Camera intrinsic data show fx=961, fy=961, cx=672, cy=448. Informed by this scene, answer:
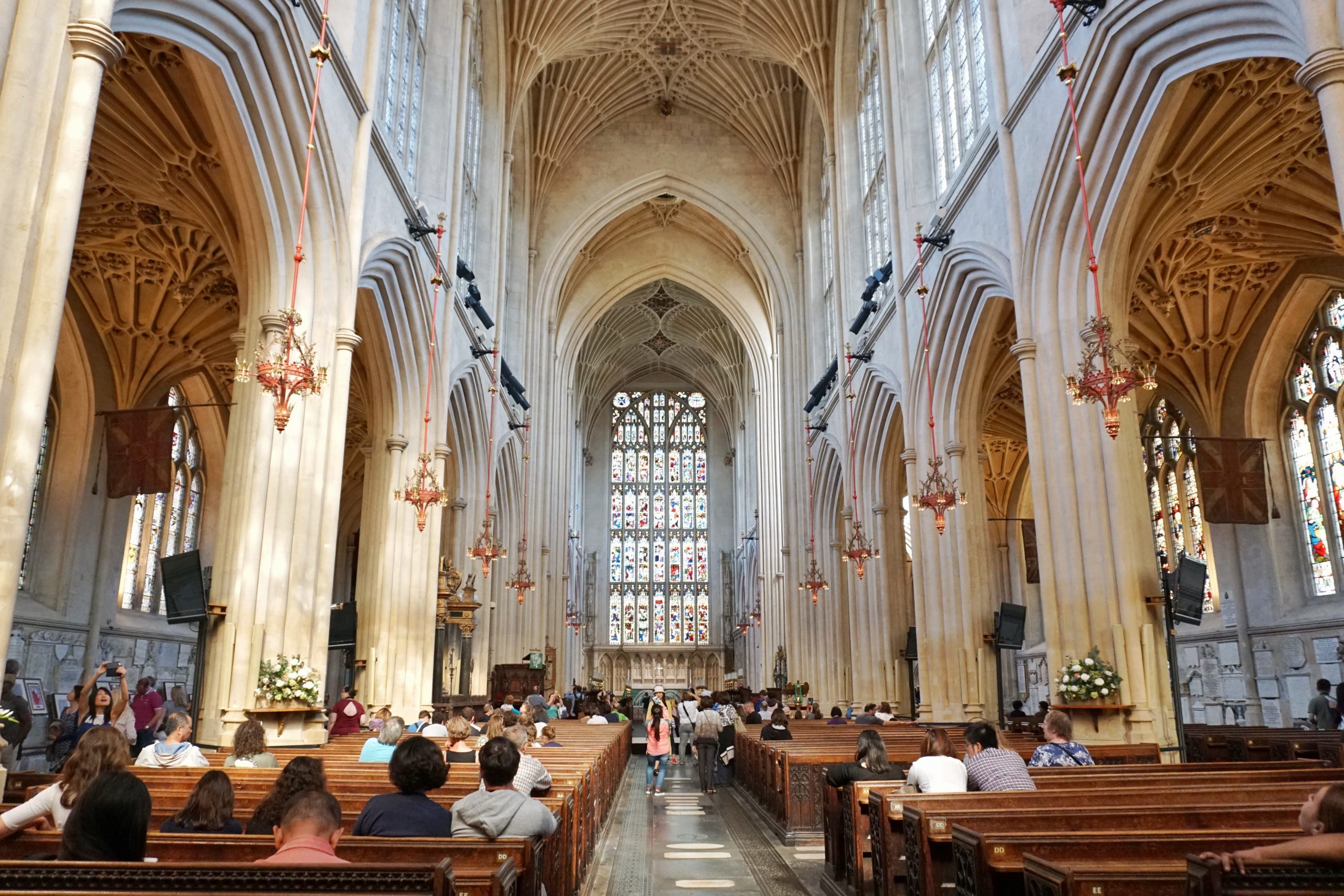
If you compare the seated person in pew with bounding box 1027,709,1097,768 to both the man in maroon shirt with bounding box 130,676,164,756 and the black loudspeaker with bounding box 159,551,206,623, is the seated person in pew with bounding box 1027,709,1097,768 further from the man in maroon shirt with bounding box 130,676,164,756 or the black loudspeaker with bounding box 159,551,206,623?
the man in maroon shirt with bounding box 130,676,164,756

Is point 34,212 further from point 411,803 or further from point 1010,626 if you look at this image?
point 1010,626

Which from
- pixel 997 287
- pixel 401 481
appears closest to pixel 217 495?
pixel 401 481

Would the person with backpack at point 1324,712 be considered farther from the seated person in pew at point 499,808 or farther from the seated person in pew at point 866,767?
the seated person in pew at point 499,808

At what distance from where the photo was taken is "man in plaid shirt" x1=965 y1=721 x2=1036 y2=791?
547cm

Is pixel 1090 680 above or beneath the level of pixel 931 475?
beneath

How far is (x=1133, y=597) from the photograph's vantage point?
983cm

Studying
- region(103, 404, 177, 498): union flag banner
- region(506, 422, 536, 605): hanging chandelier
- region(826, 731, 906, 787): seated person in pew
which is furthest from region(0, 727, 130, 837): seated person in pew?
region(506, 422, 536, 605): hanging chandelier

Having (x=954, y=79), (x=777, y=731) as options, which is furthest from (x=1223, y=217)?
(x=777, y=731)

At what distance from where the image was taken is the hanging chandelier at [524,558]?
21141 mm

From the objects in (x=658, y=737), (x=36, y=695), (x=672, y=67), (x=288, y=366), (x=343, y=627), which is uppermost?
(x=672, y=67)

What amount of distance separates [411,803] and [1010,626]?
12.2m

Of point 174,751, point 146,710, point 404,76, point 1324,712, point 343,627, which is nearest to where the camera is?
point 174,751

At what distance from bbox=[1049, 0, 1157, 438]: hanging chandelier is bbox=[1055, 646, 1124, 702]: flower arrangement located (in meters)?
2.41

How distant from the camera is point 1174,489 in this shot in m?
18.8
